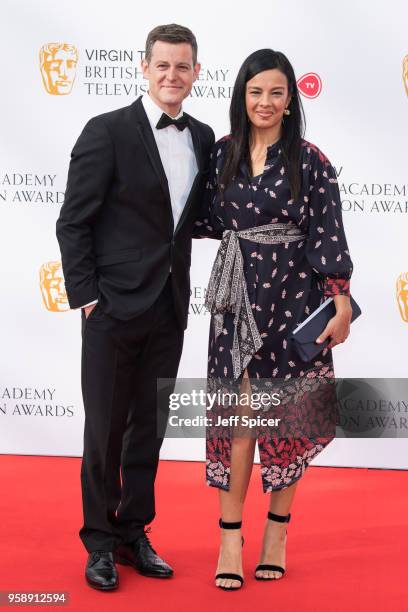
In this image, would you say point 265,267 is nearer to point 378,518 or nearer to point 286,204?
point 286,204

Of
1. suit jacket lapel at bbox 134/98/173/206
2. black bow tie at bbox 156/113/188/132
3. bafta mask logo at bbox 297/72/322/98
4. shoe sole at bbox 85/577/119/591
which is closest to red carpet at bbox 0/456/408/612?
shoe sole at bbox 85/577/119/591

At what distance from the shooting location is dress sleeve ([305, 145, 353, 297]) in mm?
2799

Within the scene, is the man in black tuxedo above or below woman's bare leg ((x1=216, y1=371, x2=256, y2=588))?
above

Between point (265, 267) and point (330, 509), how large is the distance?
1.28m

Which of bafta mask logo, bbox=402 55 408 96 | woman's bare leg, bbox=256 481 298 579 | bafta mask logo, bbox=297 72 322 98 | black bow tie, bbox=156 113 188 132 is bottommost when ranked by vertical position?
woman's bare leg, bbox=256 481 298 579

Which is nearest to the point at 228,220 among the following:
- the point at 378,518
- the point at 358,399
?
the point at 378,518

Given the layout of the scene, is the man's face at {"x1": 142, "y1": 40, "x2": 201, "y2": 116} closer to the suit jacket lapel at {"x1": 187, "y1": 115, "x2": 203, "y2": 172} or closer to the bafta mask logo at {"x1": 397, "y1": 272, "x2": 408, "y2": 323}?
the suit jacket lapel at {"x1": 187, "y1": 115, "x2": 203, "y2": 172}

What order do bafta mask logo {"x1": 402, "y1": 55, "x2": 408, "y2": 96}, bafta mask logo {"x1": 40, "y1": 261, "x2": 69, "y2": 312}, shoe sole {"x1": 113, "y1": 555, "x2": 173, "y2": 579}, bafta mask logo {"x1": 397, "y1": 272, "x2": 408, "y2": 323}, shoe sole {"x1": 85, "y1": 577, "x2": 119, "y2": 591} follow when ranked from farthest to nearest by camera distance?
bafta mask logo {"x1": 40, "y1": 261, "x2": 69, "y2": 312}, bafta mask logo {"x1": 397, "y1": 272, "x2": 408, "y2": 323}, bafta mask logo {"x1": 402, "y1": 55, "x2": 408, "y2": 96}, shoe sole {"x1": 113, "y1": 555, "x2": 173, "y2": 579}, shoe sole {"x1": 85, "y1": 577, "x2": 119, "y2": 591}

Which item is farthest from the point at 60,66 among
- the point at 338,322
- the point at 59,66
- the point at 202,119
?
the point at 338,322

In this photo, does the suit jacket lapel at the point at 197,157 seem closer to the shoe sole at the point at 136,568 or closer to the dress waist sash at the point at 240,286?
the dress waist sash at the point at 240,286

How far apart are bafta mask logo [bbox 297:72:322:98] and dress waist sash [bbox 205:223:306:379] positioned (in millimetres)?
1476

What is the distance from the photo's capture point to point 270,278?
2834 millimetres

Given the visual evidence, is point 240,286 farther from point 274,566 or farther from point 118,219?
point 274,566

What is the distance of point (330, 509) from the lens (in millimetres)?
3730
